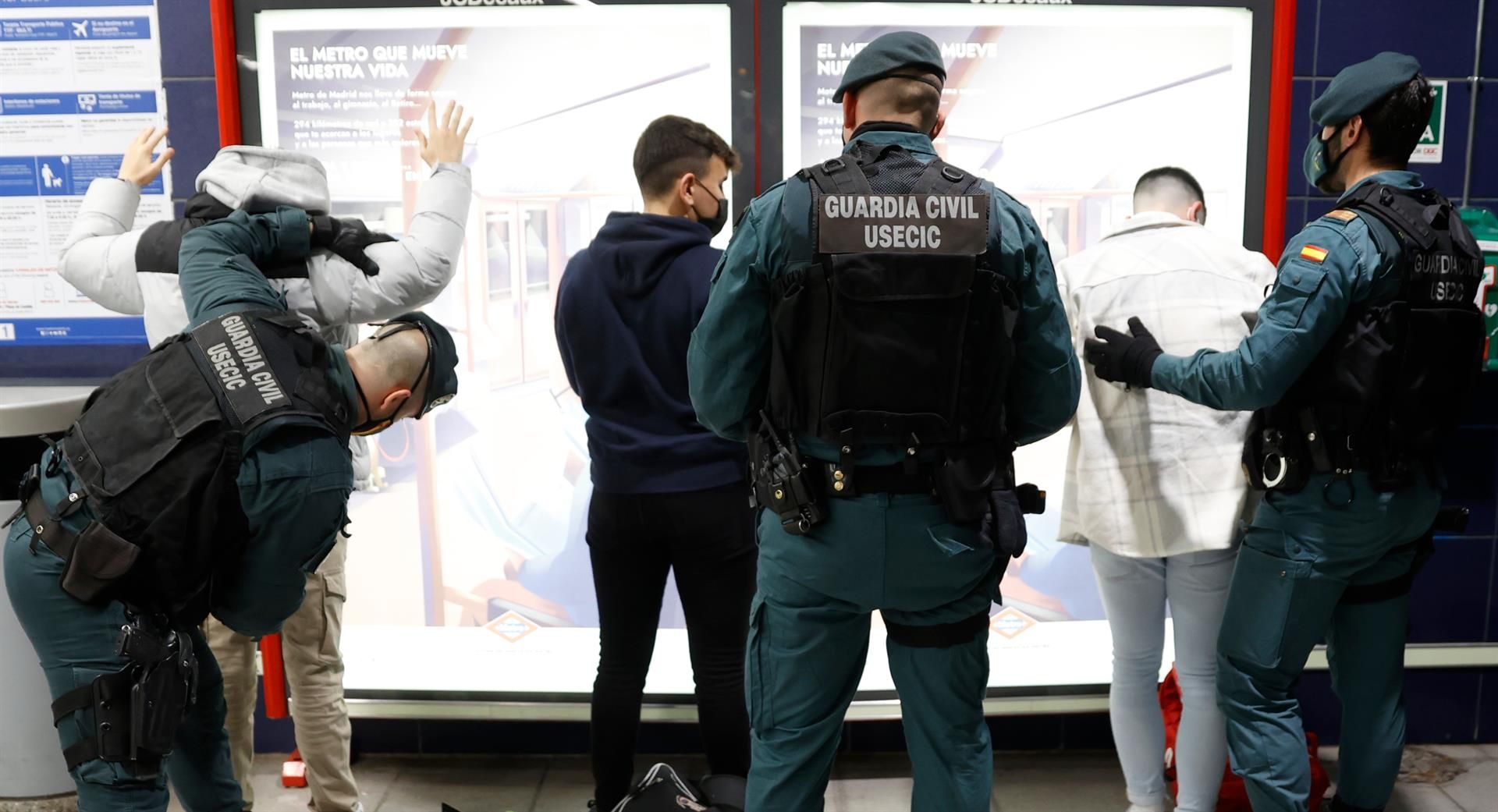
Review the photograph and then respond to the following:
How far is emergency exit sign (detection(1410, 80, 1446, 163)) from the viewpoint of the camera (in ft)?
9.80

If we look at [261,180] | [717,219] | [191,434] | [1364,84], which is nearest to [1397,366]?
[1364,84]

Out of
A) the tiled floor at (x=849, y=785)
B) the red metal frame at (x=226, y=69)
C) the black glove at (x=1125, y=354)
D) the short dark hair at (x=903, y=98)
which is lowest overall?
the tiled floor at (x=849, y=785)

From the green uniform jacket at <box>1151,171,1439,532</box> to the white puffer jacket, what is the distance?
5.24 ft

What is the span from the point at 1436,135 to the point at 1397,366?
4.05 ft

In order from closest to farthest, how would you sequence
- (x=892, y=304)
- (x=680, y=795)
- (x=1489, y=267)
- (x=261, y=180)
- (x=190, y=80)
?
(x=892, y=304), (x=261, y=180), (x=680, y=795), (x=1489, y=267), (x=190, y=80)

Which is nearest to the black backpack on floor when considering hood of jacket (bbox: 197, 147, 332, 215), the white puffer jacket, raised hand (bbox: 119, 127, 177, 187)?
the white puffer jacket

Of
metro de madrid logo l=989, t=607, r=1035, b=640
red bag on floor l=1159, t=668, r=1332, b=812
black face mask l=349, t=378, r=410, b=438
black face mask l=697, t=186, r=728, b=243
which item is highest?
black face mask l=697, t=186, r=728, b=243

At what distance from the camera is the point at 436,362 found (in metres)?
1.89

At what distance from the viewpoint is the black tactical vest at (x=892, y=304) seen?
69.9 inches

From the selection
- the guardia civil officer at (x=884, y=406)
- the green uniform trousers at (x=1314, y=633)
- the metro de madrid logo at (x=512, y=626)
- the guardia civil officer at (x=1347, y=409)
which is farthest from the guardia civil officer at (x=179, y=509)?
the green uniform trousers at (x=1314, y=633)

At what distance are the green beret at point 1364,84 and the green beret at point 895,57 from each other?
94 cm

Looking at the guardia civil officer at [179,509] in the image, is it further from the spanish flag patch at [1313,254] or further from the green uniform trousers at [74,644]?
the spanish flag patch at [1313,254]

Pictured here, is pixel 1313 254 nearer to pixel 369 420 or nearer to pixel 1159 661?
pixel 1159 661

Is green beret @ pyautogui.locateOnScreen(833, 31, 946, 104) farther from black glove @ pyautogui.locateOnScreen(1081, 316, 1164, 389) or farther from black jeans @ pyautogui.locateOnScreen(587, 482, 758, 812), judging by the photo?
black jeans @ pyautogui.locateOnScreen(587, 482, 758, 812)
